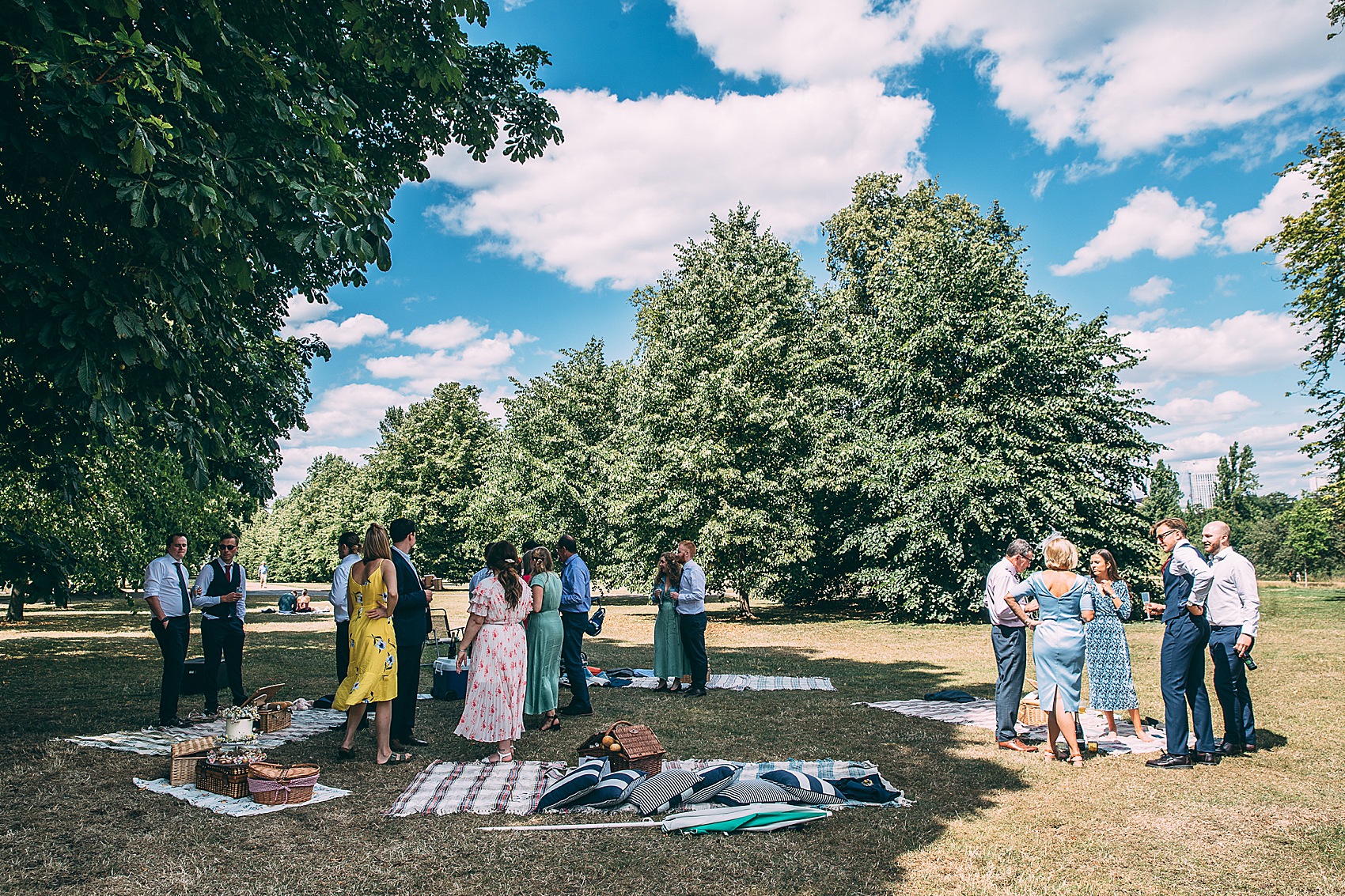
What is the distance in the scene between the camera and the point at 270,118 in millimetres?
6621

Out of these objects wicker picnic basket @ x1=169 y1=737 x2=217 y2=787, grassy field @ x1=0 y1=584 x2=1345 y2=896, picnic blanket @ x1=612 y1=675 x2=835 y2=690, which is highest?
wicker picnic basket @ x1=169 y1=737 x2=217 y2=787

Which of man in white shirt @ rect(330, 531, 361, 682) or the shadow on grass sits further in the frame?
man in white shirt @ rect(330, 531, 361, 682)

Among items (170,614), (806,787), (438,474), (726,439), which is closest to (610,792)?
(806,787)

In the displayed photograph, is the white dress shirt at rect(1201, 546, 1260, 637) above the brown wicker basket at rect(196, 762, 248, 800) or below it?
above

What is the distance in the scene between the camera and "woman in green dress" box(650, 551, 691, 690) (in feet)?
36.1

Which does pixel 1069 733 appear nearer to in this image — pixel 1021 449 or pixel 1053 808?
pixel 1053 808

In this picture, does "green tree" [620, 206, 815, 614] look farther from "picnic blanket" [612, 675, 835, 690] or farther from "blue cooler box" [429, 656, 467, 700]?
"blue cooler box" [429, 656, 467, 700]

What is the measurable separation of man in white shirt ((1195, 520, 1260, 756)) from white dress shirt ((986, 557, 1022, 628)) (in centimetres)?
164

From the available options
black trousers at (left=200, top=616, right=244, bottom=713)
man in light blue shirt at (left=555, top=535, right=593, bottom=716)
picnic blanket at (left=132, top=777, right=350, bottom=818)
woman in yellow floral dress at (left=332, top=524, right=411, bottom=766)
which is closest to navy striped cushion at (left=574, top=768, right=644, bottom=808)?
picnic blanket at (left=132, top=777, right=350, bottom=818)

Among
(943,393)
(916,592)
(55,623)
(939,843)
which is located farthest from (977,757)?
(55,623)

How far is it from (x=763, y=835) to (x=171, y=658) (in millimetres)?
6762

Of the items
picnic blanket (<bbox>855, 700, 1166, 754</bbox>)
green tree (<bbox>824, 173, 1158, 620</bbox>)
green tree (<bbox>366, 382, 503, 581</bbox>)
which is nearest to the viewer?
picnic blanket (<bbox>855, 700, 1166, 754</bbox>)

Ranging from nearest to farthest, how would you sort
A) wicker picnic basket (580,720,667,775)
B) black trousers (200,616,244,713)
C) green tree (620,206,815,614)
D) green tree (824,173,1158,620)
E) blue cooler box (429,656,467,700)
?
wicker picnic basket (580,720,667,775) → black trousers (200,616,244,713) → blue cooler box (429,656,467,700) → green tree (824,173,1158,620) → green tree (620,206,815,614)

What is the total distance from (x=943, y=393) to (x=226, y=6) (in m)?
21.4
